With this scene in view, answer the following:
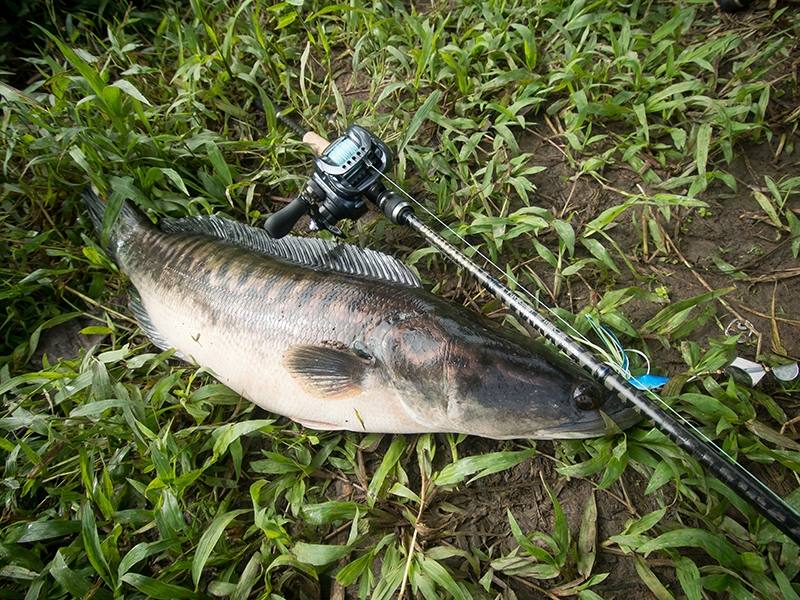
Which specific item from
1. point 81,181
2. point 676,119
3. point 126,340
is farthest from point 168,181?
point 676,119

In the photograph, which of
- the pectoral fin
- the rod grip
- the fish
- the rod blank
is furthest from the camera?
the rod grip

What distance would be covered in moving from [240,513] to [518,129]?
2.87 meters

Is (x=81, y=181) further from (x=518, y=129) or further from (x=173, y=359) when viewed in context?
(x=518, y=129)

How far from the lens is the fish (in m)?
2.22

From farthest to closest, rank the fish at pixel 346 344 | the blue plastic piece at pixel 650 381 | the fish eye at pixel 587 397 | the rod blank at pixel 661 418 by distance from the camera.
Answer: the blue plastic piece at pixel 650 381 < the fish at pixel 346 344 < the fish eye at pixel 587 397 < the rod blank at pixel 661 418

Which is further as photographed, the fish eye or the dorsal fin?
the dorsal fin

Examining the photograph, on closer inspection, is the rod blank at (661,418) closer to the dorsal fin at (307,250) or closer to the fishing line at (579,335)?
the fishing line at (579,335)

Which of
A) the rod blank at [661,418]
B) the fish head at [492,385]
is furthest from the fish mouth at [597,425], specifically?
the rod blank at [661,418]

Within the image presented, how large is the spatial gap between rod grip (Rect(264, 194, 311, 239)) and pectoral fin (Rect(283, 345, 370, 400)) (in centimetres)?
66

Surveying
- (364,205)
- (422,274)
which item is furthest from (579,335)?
(364,205)

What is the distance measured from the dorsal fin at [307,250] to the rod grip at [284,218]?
0.20m

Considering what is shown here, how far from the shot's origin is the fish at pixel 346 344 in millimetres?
2217

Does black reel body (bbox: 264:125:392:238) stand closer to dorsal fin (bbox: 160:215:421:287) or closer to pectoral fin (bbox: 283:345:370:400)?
dorsal fin (bbox: 160:215:421:287)

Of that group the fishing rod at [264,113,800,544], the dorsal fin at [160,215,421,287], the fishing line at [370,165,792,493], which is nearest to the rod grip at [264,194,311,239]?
the fishing rod at [264,113,800,544]
